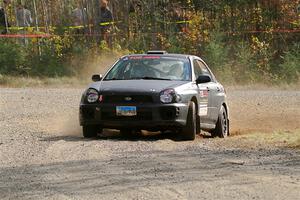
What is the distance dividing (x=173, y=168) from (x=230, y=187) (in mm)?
1384

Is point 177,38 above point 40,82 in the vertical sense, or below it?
above

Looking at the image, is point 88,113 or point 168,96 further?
point 88,113

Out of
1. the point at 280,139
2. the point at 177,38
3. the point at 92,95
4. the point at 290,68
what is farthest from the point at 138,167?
the point at 177,38

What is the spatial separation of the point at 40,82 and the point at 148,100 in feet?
57.5

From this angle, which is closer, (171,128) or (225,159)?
(225,159)

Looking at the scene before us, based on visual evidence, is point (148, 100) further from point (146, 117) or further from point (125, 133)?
point (125, 133)

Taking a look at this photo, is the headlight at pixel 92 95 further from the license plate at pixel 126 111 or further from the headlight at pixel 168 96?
the headlight at pixel 168 96

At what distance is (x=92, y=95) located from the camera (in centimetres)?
1325

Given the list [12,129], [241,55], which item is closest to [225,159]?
[12,129]

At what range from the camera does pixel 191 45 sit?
104 ft

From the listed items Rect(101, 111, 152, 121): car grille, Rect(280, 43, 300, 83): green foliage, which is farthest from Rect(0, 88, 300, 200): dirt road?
Rect(280, 43, 300, 83): green foliage

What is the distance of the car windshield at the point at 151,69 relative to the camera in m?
14.1

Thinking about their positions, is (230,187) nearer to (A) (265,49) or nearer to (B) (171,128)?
(B) (171,128)

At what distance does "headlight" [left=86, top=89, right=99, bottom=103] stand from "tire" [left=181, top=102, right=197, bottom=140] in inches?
57.1
